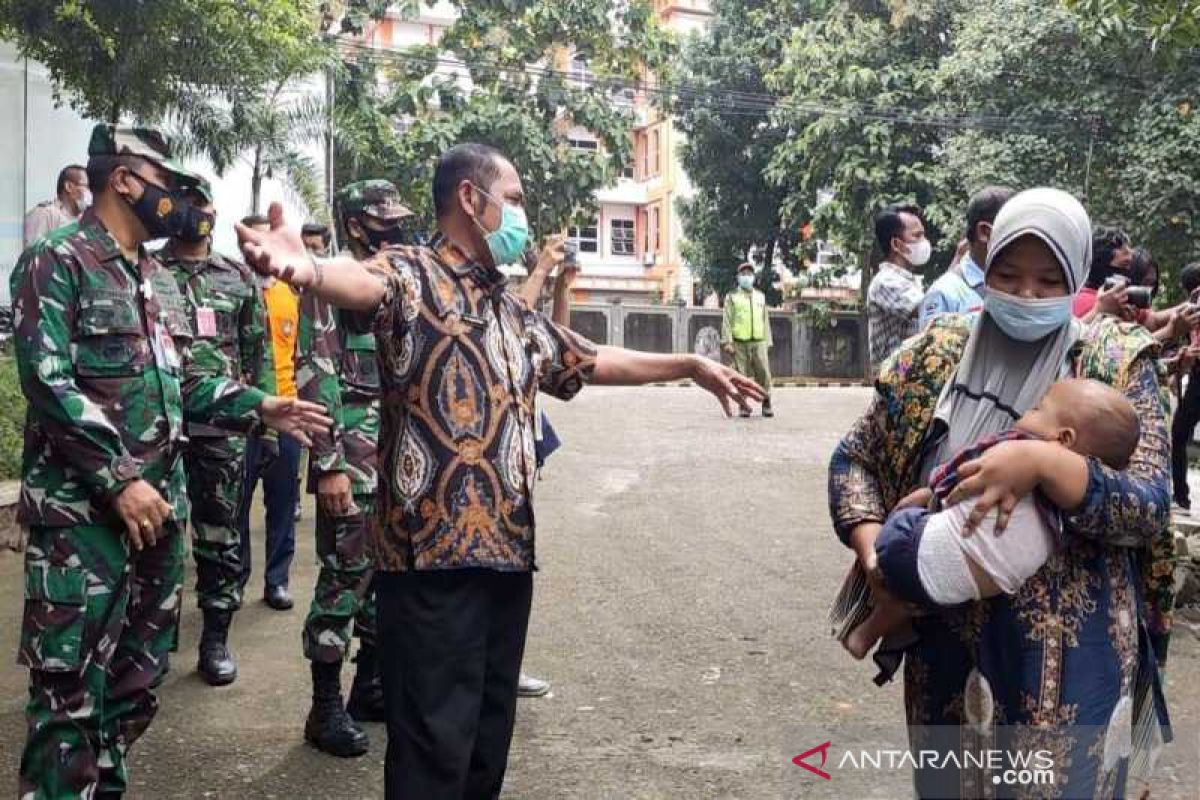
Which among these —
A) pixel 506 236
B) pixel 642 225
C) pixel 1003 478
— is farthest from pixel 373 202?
pixel 642 225

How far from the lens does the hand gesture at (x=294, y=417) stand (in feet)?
11.9

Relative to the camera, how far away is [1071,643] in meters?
2.27

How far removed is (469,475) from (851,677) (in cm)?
294

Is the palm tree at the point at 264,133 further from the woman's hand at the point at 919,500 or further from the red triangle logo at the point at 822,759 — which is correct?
the woman's hand at the point at 919,500

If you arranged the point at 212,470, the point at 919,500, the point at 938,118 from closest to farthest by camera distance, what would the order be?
the point at 919,500 → the point at 212,470 → the point at 938,118

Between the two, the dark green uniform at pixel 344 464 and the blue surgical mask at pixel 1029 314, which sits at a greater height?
the blue surgical mask at pixel 1029 314

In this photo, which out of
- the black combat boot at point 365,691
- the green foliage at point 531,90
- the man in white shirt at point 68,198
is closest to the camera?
the black combat boot at point 365,691

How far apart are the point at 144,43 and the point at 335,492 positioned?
9.13 m

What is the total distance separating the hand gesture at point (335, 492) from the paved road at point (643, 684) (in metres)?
0.93

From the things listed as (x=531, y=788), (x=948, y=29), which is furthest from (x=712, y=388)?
(x=948, y=29)

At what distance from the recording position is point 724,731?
182 inches

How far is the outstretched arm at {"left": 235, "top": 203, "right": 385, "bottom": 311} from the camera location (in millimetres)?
2424

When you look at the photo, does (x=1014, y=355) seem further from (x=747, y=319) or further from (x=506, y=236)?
(x=747, y=319)

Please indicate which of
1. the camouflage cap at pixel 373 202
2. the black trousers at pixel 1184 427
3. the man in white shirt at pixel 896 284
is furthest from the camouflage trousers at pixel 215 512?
the black trousers at pixel 1184 427
